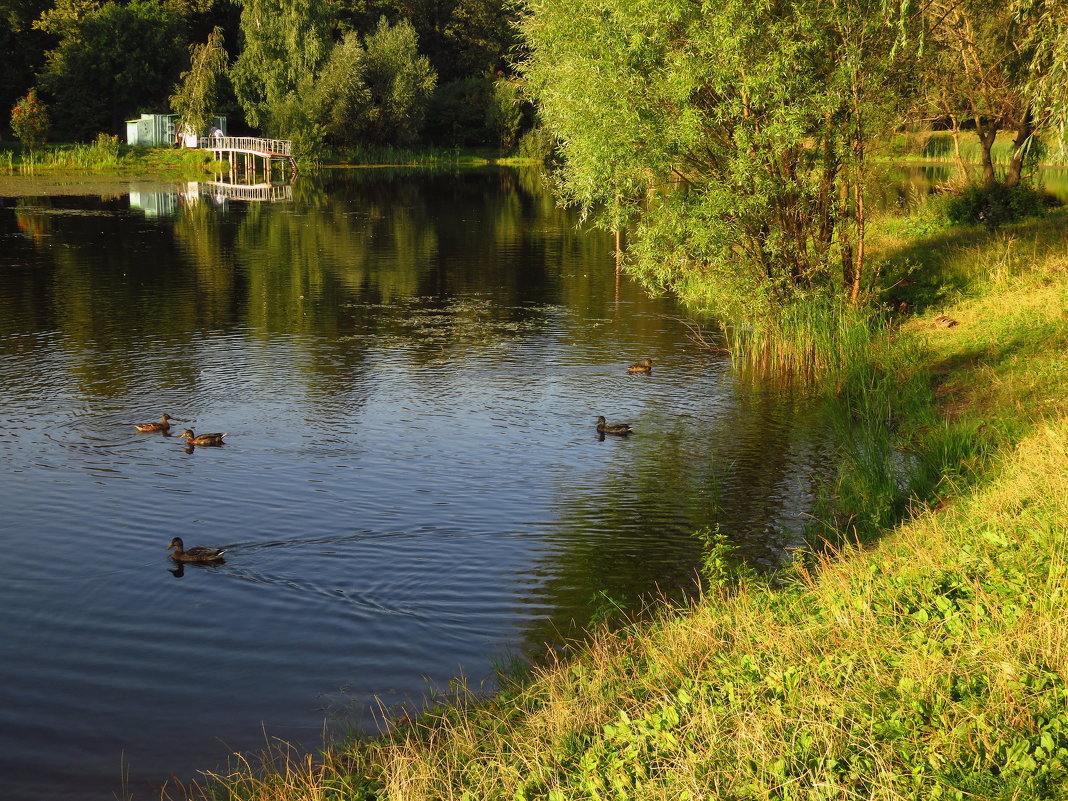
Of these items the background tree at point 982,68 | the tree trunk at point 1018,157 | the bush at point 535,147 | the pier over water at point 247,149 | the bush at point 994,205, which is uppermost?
the bush at point 535,147

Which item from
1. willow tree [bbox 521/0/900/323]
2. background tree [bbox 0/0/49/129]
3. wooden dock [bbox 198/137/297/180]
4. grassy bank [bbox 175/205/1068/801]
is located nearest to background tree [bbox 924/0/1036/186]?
willow tree [bbox 521/0/900/323]

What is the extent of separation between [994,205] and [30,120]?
67467 mm

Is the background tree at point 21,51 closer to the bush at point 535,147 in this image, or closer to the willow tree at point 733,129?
the bush at point 535,147

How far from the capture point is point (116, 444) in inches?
659

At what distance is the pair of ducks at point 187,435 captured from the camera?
1648cm

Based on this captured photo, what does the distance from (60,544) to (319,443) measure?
4773 mm

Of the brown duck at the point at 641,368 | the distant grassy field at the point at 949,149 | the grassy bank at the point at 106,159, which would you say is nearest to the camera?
the brown duck at the point at 641,368

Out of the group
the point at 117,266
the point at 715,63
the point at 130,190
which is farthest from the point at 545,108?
the point at 130,190

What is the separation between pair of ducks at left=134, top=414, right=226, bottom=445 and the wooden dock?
6150cm

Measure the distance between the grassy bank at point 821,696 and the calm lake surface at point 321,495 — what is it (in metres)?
1.28

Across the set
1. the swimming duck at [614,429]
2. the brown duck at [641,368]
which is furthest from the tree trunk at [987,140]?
the swimming duck at [614,429]

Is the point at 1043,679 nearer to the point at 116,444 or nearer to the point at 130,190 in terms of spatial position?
the point at 116,444

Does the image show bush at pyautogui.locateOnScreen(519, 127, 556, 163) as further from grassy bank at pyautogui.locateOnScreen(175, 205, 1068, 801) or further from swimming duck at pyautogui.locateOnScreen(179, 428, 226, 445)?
grassy bank at pyautogui.locateOnScreen(175, 205, 1068, 801)

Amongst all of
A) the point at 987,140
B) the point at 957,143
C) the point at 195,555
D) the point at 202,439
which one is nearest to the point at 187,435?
the point at 202,439
